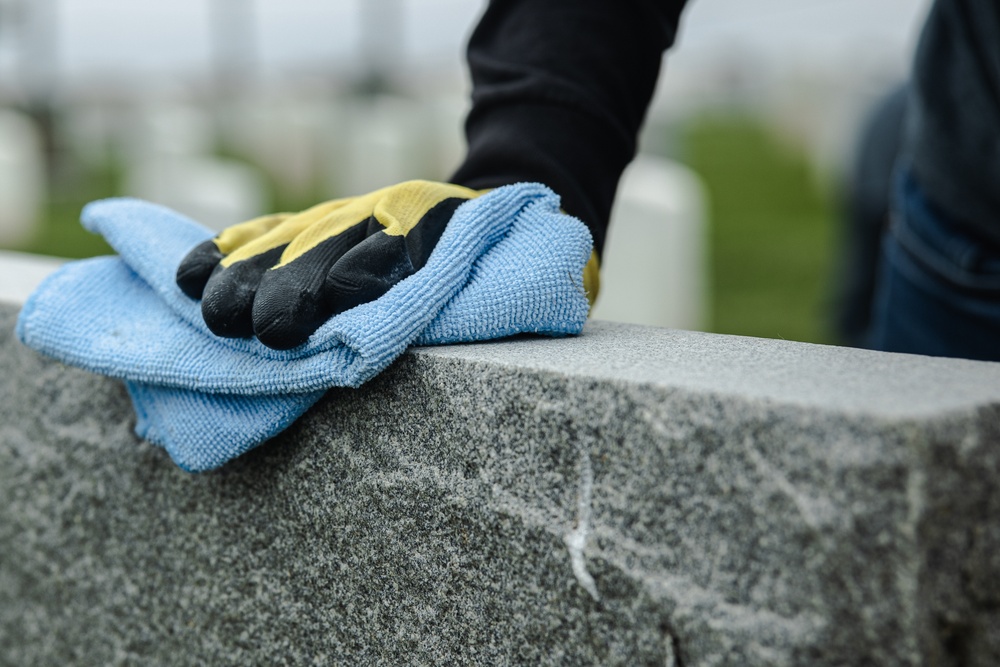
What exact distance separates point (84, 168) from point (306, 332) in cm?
1109

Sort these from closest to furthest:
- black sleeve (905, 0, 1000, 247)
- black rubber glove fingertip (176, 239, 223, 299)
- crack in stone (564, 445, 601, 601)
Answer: crack in stone (564, 445, 601, 601)
black rubber glove fingertip (176, 239, 223, 299)
black sleeve (905, 0, 1000, 247)

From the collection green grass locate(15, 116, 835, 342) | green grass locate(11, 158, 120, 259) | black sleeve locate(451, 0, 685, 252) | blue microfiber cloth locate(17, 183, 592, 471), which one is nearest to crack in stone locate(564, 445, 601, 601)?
blue microfiber cloth locate(17, 183, 592, 471)

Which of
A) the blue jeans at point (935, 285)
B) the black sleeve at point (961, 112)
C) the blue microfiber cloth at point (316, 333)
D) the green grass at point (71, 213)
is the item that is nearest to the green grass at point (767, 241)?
the blue jeans at point (935, 285)

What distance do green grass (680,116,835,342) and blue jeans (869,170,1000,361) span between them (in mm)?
1536

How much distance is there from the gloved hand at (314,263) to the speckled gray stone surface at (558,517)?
9cm

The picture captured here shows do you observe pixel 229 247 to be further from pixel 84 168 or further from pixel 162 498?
pixel 84 168

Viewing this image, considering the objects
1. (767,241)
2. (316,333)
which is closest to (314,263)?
(316,333)

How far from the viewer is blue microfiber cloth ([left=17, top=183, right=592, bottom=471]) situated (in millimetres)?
773

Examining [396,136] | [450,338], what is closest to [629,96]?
[450,338]

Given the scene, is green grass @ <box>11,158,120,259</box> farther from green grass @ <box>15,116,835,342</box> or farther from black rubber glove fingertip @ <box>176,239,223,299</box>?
black rubber glove fingertip @ <box>176,239,223,299</box>

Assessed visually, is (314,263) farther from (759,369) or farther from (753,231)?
(753,231)

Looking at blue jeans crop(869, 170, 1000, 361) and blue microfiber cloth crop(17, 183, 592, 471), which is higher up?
blue microfiber cloth crop(17, 183, 592, 471)

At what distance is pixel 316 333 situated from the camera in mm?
774

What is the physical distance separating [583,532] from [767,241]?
6.23 metres
